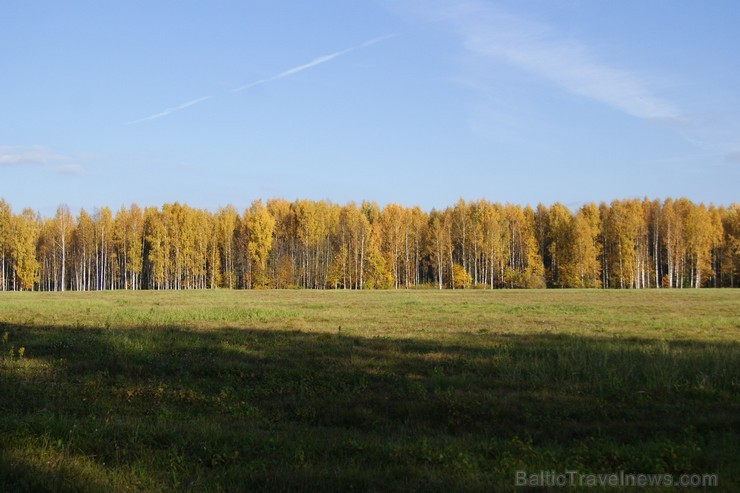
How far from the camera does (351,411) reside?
891 cm

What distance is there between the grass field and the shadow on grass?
3 centimetres

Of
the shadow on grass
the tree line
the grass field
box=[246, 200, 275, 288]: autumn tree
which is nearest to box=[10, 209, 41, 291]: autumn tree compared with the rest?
the tree line

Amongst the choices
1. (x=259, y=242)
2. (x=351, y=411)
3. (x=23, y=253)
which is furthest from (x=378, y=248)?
(x=351, y=411)

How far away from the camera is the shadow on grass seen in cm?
606

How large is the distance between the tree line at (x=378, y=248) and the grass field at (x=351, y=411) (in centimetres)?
6962

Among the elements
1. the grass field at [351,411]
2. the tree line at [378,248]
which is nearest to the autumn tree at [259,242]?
the tree line at [378,248]

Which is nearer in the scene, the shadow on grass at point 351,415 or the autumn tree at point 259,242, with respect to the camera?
the shadow on grass at point 351,415

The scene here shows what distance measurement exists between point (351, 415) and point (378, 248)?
80216mm

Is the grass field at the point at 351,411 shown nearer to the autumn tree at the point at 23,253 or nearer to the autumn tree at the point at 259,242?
the autumn tree at the point at 259,242

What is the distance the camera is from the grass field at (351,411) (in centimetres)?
609

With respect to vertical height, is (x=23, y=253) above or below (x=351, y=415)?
above

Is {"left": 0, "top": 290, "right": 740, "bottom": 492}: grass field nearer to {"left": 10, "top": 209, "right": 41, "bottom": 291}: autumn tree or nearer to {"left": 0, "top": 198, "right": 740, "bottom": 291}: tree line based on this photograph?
{"left": 0, "top": 198, "right": 740, "bottom": 291}: tree line

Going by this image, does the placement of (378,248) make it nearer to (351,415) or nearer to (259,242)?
(259,242)

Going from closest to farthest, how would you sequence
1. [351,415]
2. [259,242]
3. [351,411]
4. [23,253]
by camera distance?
[351,415] → [351,411] → [23,253] → [259,242]
